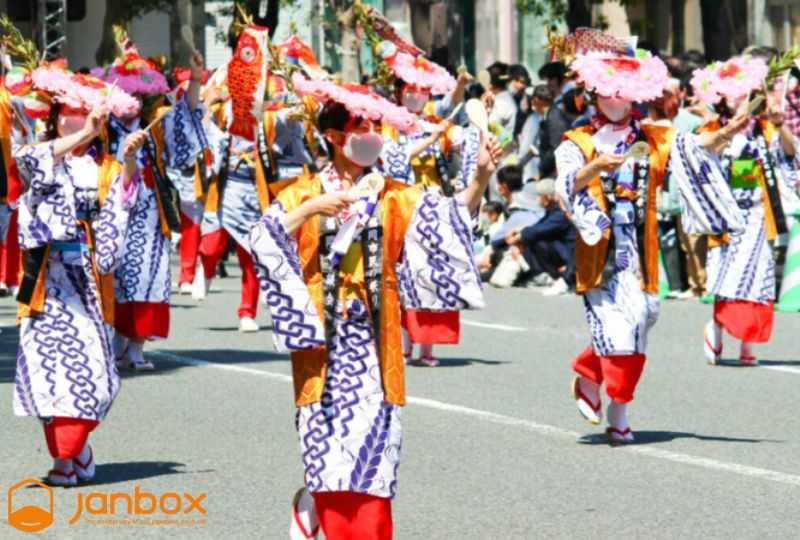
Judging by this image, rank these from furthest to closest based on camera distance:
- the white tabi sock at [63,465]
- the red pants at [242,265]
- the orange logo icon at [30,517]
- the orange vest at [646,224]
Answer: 1. the red pants at [242,265]
2. the orange vest at [646,224]
3. the white tabi sock at [63,465]
4. the orange logo icon at [30,517]

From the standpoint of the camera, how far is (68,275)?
29.3 ft

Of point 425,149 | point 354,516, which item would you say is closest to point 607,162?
point 354,516

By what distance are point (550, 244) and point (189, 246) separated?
3.07 meters

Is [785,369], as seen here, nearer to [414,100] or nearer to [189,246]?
[414,100]

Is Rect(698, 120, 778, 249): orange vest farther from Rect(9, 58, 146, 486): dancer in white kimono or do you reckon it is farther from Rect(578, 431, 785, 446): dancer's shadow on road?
Rect(9, 58, 146, 486): dancer in white kimono

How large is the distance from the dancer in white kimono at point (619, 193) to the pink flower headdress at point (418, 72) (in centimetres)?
362

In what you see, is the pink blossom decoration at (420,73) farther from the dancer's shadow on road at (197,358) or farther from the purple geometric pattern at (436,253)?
the purple geometric pattern at (436,253)

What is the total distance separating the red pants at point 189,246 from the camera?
17.5m

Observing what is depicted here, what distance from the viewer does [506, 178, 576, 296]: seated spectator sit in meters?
18.1

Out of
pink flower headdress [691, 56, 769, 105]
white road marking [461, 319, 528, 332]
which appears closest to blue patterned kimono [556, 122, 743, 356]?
pink flower headdress [691, 56, 769, 105]

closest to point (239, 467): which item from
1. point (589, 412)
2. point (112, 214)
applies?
point (112, 214)

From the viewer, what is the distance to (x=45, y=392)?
872 centimetres

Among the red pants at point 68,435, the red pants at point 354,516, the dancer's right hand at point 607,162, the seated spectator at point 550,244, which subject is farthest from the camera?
the seated spectator at point 550,244

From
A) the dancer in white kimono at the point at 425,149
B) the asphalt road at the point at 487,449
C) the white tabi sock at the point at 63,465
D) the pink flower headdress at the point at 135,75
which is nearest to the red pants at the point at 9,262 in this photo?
→ the asphalt road at the point at 487,449
